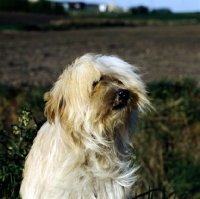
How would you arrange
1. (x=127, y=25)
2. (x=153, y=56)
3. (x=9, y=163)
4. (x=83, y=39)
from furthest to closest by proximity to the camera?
(x=127, y=25) → (x=83, y=39) → (x=153, y=56) → (x=9, y=163)

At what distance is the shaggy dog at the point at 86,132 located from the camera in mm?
4395

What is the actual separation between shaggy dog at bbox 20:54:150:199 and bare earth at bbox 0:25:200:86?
758cm

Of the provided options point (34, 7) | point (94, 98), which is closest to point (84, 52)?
point (94, 98)

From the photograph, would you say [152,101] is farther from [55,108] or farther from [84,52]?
[84,52]

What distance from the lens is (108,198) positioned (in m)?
4.49

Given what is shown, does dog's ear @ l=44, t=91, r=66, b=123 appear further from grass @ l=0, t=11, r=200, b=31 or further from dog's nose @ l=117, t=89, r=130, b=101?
grass @ l=0, t=11, r=200, b=31

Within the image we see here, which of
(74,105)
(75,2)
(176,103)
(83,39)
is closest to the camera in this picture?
(74,105)

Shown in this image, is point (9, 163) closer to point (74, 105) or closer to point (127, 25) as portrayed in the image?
point (74, 105)

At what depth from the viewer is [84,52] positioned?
20172 mm

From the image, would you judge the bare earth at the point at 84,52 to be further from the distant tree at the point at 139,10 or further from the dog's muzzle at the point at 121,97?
the distant tree at the point at 139,10

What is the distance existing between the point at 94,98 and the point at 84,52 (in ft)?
51.9

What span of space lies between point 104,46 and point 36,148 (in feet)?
60.3

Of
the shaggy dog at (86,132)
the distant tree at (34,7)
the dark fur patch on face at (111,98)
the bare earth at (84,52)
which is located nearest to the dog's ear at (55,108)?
the shaggy dog at (86,132)

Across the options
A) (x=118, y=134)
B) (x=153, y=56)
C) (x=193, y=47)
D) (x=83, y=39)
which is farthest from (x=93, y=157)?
(x=83, y=39)
